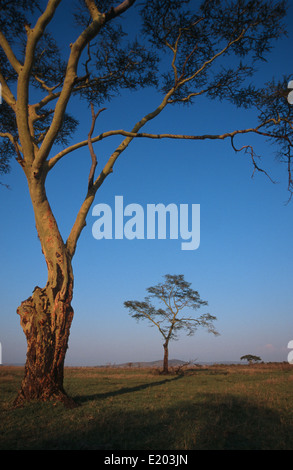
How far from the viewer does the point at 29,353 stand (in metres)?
7.92

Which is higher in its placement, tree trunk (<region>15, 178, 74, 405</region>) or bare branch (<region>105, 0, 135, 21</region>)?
bare branch (<region>105, 0, 135, 21</region>)

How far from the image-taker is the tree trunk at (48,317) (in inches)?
306

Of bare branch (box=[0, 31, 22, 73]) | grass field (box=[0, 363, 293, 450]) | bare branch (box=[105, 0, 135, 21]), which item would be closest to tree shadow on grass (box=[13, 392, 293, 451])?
grass field (box=[0, 363, 293, 450])

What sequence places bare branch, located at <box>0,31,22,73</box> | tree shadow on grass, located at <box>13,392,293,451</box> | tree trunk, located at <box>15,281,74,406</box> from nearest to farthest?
tree shadow on grass, located at <box>13,392,293,451</box> < tree trunk, located at <box>15,281,74,406</box> < bare branch, located at <box>0,31,22,73</box>

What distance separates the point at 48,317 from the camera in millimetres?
8133

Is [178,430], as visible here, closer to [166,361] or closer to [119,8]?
[119,8]

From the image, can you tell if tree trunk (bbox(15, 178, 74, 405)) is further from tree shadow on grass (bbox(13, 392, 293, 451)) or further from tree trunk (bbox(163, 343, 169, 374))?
tree trunk (bbox(163, 343, 169, 374))

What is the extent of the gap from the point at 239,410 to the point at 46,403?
173 inches

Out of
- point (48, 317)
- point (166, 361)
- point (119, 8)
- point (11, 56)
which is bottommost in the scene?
point (166, 361)

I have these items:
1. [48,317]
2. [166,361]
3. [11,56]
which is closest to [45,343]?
[48,317]

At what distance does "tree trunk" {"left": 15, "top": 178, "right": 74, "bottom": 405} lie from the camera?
7770 millimetres

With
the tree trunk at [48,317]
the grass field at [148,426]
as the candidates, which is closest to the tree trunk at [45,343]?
the tree trunk at [48,317]

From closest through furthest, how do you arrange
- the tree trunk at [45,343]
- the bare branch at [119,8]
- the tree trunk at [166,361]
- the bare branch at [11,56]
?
1. the tree trunk at [45,343]
2. the bare branch at [119,8]
3. the bare branch at [11,56]
4. the tree trunk at [166,361]

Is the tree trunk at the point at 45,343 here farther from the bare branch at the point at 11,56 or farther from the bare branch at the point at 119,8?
the bare branch at the point at 119,8
